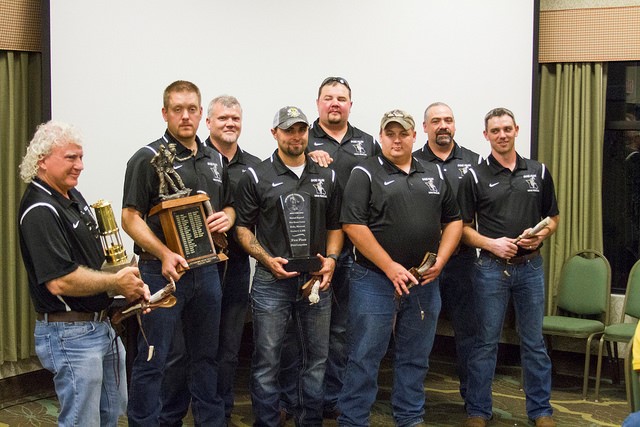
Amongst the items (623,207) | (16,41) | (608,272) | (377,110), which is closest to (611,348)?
(608,272)

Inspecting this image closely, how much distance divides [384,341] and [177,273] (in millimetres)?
1069

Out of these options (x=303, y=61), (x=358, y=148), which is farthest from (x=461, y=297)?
(x=303, y=61)

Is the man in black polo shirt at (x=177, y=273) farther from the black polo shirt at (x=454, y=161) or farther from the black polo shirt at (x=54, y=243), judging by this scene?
the black polo shirt at (x=454, y=161)

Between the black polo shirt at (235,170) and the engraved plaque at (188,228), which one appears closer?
the engraved plaque at (188,228)

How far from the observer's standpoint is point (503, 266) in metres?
4.49

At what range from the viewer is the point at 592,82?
18.5 ft

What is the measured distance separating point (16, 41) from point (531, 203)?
9.86 ft

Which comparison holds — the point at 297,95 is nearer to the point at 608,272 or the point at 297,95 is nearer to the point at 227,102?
the point at 227,102

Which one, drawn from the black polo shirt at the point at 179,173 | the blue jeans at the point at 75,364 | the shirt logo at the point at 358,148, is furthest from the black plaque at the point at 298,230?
the blue jeans at the point at 75,364

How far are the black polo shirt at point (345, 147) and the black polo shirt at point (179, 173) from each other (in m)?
0.64

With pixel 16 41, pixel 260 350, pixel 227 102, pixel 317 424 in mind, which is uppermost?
pixel 16 41

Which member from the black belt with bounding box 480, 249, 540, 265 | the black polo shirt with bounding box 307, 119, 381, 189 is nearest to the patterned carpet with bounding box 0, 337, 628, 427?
the black belt with bounding box 480, 249, 540, 265

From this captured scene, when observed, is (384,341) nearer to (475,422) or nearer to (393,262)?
(393,262)

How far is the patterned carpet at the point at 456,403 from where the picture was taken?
4.68 meters
